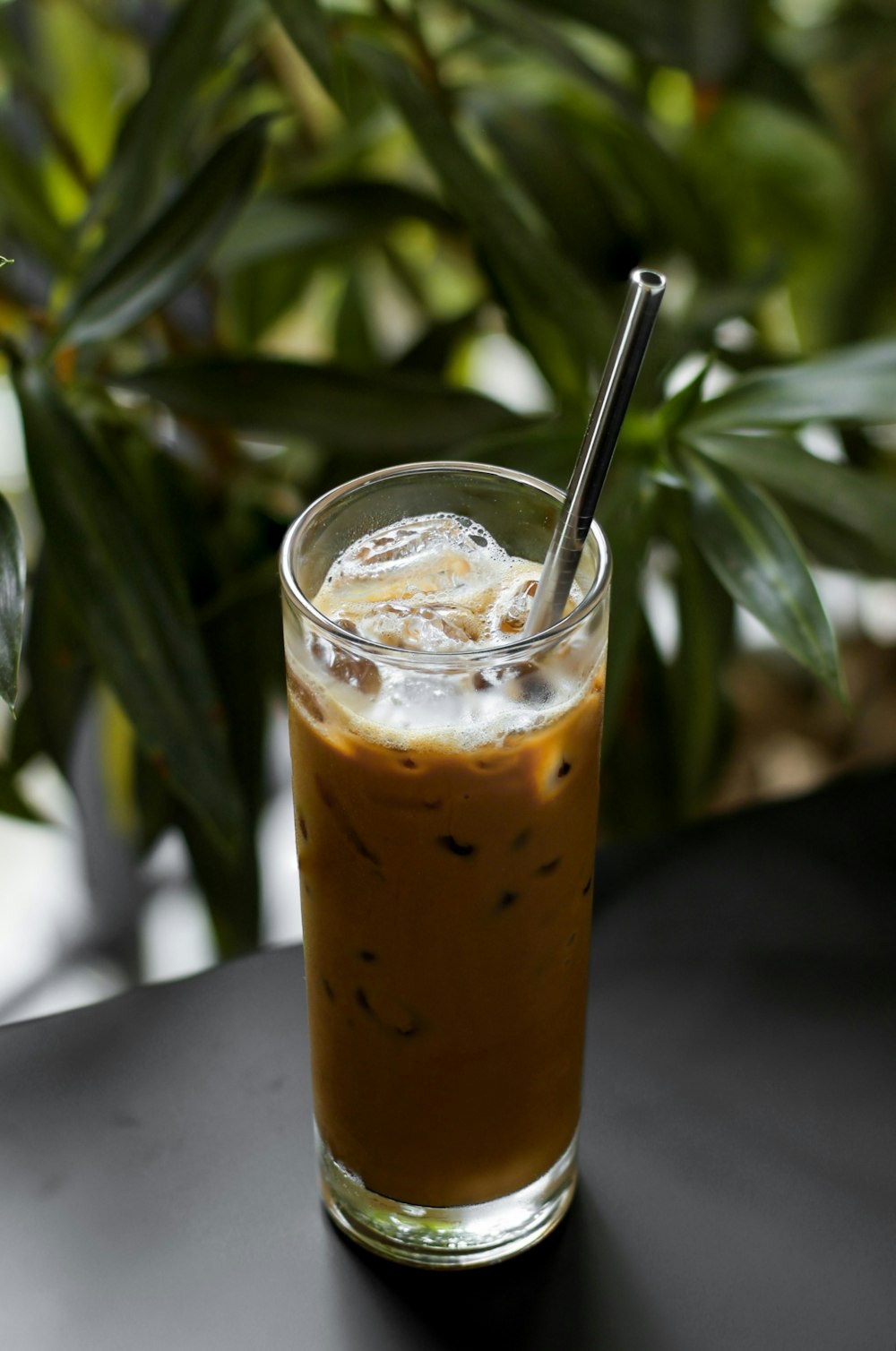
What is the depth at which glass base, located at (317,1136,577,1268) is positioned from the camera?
867 millimetres

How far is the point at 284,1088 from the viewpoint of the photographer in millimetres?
970

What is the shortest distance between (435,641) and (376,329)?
1249 mm

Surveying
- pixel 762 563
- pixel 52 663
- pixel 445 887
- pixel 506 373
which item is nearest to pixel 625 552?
pixel 762 563

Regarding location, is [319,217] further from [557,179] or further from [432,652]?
[432,652]

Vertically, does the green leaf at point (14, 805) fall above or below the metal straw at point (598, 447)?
below

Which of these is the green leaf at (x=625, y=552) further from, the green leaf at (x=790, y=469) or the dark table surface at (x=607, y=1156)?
the dark table surface at (x=607, y=1156)

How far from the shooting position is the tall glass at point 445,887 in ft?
2.30

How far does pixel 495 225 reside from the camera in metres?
1.12

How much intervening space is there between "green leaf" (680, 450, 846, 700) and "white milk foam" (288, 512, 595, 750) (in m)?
0.21

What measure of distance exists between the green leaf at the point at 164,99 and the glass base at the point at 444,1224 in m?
0.73

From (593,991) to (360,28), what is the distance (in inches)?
36.0

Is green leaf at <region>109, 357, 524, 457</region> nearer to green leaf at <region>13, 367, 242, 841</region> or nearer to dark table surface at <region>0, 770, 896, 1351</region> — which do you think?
green leaf at <region>13, 367, 242, 841</region>

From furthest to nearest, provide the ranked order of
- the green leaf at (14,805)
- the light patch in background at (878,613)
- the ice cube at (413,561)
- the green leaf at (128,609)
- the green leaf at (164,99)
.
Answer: the light patch in background at (878,613) → the green leaf at (14,805) → the green leaf at (164,99) → the green leaf at (128,609) → the ice cube at (413,561)

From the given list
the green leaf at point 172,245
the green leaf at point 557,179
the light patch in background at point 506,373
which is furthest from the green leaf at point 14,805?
the light patch in background at point 506,373
